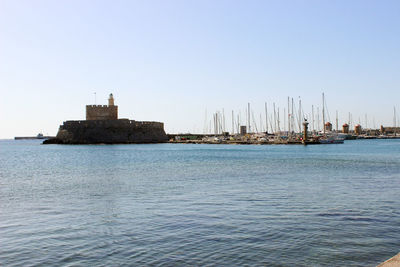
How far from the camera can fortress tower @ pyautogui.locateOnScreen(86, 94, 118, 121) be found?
240ft

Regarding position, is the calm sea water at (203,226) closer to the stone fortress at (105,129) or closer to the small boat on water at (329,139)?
the small boat on water at (329,139)

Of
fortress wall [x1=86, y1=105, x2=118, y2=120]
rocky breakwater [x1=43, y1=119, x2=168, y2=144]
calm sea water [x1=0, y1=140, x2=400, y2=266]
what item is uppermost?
fortress wall [x1=86, y1=105, x2=118, y2=120]

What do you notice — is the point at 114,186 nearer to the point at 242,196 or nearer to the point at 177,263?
the point at 242,196

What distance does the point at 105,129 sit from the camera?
230ft

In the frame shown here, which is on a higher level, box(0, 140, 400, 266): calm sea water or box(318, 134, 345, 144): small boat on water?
box(318, 134, 345, 144): small boat on water

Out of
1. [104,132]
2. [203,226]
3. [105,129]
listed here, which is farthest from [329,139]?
[203,226]

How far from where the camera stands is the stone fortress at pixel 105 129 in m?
70.2

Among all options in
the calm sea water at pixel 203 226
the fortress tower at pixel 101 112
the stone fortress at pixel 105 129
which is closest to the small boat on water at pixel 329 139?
the stone fortress at pixel 105 129

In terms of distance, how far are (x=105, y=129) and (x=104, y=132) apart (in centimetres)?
54

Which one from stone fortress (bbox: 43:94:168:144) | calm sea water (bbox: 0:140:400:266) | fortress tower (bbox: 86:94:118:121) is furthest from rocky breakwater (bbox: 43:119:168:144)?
calm sea water (bbox: 0:140:400:266)

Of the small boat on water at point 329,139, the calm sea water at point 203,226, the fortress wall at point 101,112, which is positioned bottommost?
the calm sea water at point 203,226

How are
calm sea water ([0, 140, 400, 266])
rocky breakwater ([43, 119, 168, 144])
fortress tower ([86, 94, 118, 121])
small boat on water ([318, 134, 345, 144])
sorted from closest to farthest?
calm sea water ([0, 140, 400, 266]) → small boat on water ([318, 134, 345, 144]) → rocky breakwater ([43, 119, 168, 144]) → fortress tower ([86, 94, 118, 121])

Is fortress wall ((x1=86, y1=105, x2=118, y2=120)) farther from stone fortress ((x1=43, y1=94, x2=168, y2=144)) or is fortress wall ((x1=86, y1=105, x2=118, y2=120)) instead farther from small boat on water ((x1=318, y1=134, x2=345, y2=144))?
small boat on water ((x1=318, y1=134, x2=345, y2=144))

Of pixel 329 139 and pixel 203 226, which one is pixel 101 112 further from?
pixel 203 226
